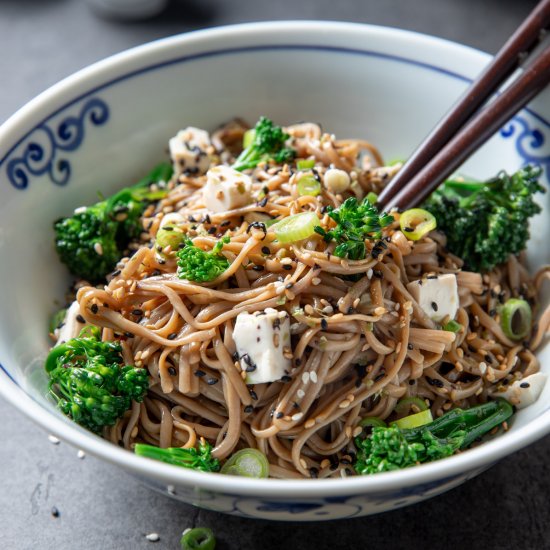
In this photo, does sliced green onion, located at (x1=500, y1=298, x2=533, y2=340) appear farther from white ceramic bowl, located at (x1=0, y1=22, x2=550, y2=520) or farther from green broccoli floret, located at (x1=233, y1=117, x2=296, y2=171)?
green broccoli floret, located at (x1=233, y1=117, x2=296, y2=171)

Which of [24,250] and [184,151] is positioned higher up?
[184,151]

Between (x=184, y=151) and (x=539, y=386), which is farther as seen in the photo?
(x=184, y=151)

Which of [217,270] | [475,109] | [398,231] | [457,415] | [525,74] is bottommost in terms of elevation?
[457,415]

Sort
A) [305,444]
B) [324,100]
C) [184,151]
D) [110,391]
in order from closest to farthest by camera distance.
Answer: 1. [110,391]
2. [305,444]
3. [184,151]
4. [324,100]

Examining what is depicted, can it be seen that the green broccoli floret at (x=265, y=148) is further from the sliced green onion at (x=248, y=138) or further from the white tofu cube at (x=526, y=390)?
the white tofu cube at (x=526, y=390)

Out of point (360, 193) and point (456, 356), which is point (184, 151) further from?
point (456, 356)

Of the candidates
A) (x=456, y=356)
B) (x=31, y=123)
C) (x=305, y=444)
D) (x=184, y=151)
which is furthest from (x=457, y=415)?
(x=31, y=123)

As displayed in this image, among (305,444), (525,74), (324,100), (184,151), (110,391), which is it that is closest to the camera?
(110,391)

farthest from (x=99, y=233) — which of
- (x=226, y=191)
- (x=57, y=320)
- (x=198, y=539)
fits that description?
(x=198, y=539)
